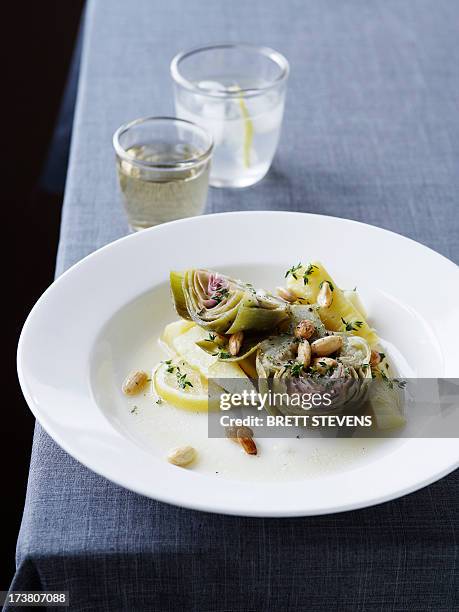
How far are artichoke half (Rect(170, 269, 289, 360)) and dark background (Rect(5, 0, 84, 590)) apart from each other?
0.80m

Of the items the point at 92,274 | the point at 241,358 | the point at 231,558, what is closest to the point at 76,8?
the point at 92,274

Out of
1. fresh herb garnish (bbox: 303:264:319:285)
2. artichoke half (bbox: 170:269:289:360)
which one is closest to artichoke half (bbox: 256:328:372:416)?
artichoke half (bbox: 170:269:289:360)

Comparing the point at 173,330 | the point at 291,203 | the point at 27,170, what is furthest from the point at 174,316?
the point at 27,170

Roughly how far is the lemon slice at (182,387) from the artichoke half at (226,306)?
4 centimetres

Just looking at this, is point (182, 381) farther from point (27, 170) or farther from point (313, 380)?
point (27, 170)

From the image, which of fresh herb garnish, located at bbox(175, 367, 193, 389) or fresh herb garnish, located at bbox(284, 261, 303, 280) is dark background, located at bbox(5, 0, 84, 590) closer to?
fresh herb garnish, located at bbox(175, 367, 193, 389)

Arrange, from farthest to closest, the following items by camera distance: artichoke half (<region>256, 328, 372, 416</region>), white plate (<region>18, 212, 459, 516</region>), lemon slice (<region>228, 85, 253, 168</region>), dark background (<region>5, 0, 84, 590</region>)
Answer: dark background (<region>5, 0, 84, 590</region>) → lemon slice (<region>228, 85, 253, 168</region>) → artichoke half (<region>256, 328, 372, 416</region>) → white plate (<region>18, 212, 459, 516</region>)

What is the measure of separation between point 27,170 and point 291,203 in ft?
5.66

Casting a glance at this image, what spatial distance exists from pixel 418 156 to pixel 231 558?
997 millimetres

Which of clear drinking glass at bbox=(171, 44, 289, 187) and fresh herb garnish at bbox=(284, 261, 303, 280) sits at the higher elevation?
fresh herb garnish at bbox=(284, 261, 303, 280)

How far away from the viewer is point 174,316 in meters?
1.23

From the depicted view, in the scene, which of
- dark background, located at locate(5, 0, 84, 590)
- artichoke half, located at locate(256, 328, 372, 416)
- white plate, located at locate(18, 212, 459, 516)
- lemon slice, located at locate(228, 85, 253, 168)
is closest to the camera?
white plate, located at locate(18, 212, 459, 516)

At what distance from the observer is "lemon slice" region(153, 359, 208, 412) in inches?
41.1

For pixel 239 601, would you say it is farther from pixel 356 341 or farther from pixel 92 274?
pixel 92 274
